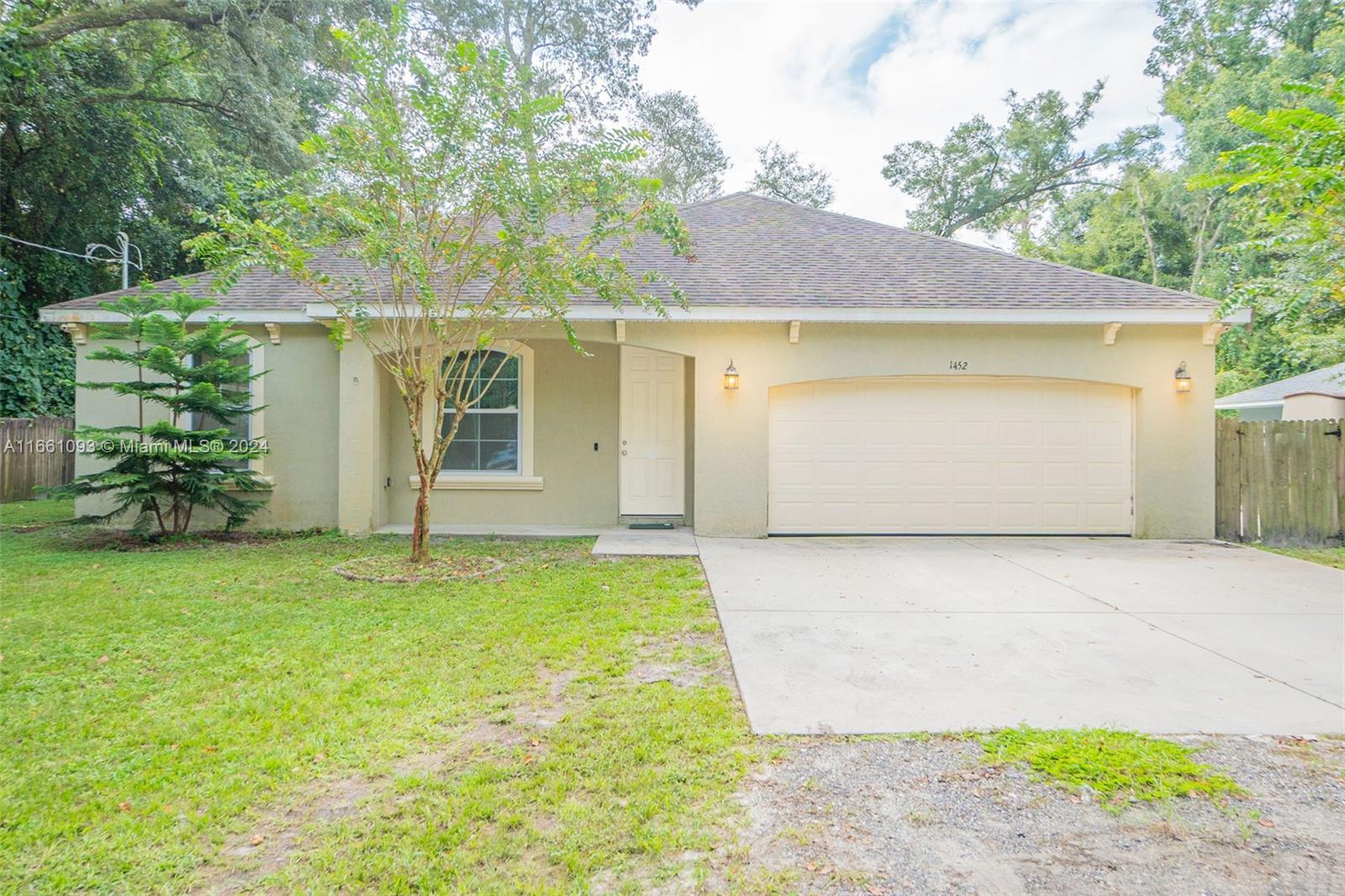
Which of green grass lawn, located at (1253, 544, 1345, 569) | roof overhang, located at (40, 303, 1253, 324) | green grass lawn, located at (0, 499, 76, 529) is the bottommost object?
green grass lawn, located at (1253, 544, 1345, 569)

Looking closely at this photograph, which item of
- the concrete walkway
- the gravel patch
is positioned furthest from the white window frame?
the gravel patch

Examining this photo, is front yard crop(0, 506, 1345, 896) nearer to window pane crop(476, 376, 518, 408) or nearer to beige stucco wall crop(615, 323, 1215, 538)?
beige stucco wall crop(615, 323, 1215, 538)

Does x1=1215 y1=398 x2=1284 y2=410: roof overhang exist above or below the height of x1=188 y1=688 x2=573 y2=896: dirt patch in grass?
above

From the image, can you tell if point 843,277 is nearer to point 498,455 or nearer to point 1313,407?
point 498,455

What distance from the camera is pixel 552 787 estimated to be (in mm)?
2467

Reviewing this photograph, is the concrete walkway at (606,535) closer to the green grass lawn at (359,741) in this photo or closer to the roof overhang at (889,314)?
the green grass lawn at (359,741)

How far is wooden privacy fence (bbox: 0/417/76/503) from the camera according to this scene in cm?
1108

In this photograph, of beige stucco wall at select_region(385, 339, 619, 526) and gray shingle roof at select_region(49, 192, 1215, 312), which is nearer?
gray shingle roof at select_region(49, 192, 1215, 312)

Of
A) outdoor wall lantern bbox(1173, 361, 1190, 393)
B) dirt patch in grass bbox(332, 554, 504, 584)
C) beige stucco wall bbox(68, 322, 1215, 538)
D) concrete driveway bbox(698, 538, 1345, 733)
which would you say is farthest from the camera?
beige stucco wall bbox(68, 322, 1215, 538)

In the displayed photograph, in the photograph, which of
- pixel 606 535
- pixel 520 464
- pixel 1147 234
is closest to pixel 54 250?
pixel 520 464

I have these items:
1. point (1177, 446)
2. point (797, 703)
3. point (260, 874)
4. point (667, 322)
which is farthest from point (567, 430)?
point (1177, 446)

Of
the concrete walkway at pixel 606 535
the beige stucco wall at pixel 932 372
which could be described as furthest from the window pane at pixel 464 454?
the beige stucco wall at pixel 932 372

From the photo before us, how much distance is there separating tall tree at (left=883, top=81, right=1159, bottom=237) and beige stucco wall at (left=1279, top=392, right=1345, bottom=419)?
12.1 meters

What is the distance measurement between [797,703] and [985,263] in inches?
317
